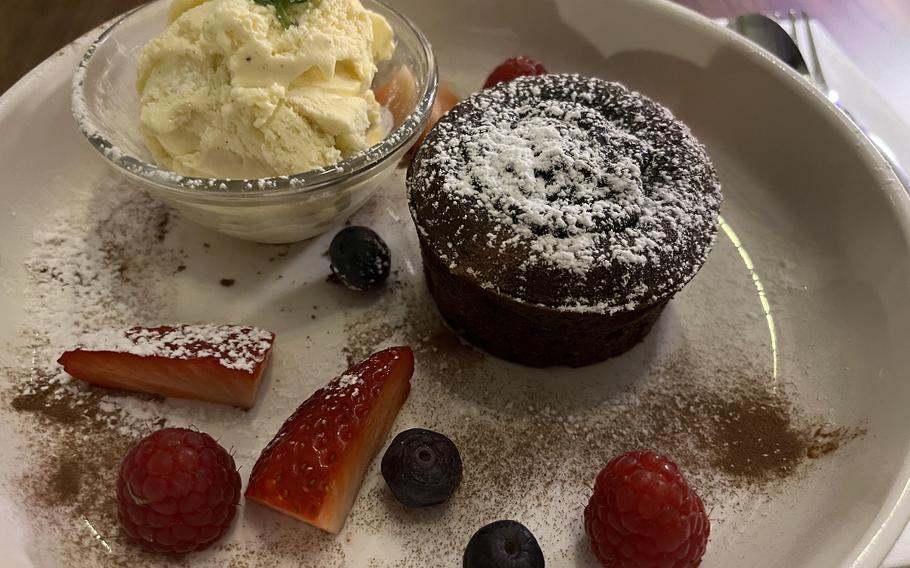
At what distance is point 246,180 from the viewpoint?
129 cm

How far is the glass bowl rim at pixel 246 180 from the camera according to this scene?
1.27 meters

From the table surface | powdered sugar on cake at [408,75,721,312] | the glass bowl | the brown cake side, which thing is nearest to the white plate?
the brown cake side

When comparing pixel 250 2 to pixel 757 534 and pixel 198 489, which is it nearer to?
pixel 198 489

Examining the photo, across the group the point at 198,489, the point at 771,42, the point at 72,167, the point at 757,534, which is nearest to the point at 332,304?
the point at 198,489

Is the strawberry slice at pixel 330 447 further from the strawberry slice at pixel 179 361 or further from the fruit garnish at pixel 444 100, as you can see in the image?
the fruit garnish at pixel 444 100

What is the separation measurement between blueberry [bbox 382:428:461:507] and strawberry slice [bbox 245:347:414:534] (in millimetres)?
65

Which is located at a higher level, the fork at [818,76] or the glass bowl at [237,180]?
the fork at [818,76]

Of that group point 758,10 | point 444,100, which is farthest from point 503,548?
point 758,10

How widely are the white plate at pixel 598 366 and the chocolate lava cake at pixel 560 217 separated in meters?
0.14

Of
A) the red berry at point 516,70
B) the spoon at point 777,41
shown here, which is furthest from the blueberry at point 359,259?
the spoon at point 777,41

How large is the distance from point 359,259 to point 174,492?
62 centimetres

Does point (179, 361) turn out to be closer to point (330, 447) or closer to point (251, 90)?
point (330, 447)

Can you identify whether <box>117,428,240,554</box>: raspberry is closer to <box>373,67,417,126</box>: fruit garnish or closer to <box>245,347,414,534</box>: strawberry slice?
<box>245,347,414,534</box>: strawberry slice

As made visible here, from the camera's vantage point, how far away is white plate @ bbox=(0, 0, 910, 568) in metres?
1.14
